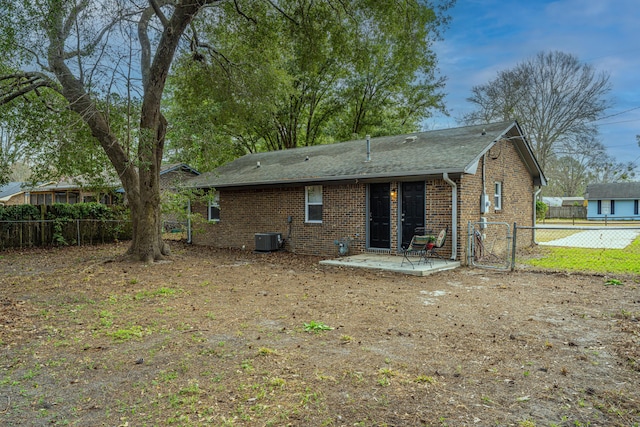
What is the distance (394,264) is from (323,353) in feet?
19.3

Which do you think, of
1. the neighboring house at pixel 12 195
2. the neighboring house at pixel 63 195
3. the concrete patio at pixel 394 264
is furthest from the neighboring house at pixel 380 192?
the neighboring house at pixel 12 195

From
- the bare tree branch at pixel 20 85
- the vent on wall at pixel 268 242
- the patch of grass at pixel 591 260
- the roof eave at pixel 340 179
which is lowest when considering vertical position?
the patch of grass at pixel 591 260

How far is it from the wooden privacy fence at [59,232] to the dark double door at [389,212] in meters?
10.7

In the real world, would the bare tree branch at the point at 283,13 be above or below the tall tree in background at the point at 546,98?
below

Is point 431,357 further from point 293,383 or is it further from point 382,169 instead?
point 382,169

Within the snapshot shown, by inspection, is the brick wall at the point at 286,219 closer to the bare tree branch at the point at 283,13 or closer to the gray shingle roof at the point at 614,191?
the bare tree branch at the point at 283,13

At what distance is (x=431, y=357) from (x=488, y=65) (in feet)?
104

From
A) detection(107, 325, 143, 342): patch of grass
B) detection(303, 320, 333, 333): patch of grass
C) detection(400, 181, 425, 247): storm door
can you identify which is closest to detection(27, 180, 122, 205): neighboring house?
detection(400, 181, 425, 247): storm door

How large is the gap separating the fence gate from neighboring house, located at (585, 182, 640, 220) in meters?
34.8

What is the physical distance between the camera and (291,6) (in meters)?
11.8

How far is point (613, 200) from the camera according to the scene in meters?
40.3

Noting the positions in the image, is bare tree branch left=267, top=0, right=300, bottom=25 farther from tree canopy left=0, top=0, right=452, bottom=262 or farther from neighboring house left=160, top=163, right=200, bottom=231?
neighboring house left=160, top=163, right=200, bottom=231

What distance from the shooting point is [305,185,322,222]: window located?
1298 cm

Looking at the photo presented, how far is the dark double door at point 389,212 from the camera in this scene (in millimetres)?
10969
